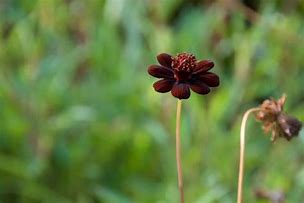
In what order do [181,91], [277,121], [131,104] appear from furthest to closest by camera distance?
[131,104]
[277,121]
[181,91]

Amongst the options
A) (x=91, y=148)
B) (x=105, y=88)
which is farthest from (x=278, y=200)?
(x=105, y=88)

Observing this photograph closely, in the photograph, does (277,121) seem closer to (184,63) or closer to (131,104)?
(184,63)

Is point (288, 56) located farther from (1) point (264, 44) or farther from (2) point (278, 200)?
(2) point (278, 200)

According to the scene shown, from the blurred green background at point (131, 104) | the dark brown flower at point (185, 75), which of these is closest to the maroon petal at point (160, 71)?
the dark brown flower at point (185, 75)

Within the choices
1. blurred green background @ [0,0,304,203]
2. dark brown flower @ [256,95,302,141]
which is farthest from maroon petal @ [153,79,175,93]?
blurred green background @ [0,0,304,203]

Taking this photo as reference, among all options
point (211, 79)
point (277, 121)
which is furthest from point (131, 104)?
point (211, 79)

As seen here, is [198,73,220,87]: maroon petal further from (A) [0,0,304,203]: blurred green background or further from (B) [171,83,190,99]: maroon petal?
(A) [0,0,304,203]: blurred green background
